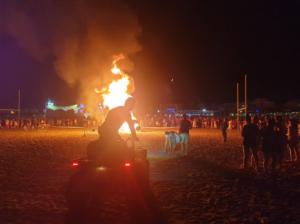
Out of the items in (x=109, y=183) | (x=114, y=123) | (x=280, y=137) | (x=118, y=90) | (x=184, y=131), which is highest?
(x=118, y=90)

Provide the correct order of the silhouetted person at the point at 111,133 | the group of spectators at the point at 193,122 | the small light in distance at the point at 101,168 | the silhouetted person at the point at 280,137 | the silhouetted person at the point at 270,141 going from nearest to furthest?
1. the small light in distance at the point at 101,168
2. the silhouetted person at the point at 111,133
3. the silhouetted person at the point at 270,141
4. the silhouetted person at the point at 280,137
5. the group of spectators at the point at 193,122

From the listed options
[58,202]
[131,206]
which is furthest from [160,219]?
[58,202]

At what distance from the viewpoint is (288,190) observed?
8938 millimetres

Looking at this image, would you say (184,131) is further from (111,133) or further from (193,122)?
(193,122)

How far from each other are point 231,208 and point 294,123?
6.99 meters

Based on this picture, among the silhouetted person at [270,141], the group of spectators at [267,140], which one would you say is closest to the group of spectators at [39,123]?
the group of spectators at [267,140]

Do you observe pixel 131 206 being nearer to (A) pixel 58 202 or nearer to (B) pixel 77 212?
(B) pixel 77 212

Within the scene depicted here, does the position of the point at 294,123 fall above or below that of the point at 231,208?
above

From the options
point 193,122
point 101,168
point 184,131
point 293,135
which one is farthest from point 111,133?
point 193,122

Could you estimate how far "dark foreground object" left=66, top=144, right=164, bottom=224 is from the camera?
674 cm

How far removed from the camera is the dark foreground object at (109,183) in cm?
674

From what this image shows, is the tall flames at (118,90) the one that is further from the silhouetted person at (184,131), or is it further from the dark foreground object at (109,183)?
the dark foreground object at (109,183)

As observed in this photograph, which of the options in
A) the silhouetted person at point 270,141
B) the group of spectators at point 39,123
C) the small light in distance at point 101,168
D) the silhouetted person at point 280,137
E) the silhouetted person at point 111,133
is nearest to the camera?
the small light in distance at point 101,168

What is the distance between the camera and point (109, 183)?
6.87 metres
